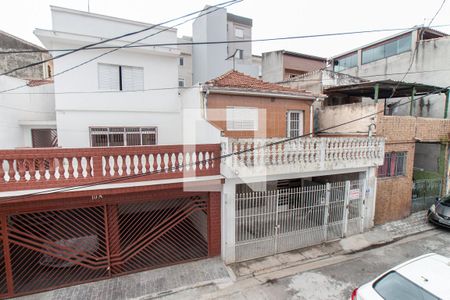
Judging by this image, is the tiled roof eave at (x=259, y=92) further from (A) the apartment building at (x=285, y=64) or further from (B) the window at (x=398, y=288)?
(A) the apartment building at (x=285, y=64)

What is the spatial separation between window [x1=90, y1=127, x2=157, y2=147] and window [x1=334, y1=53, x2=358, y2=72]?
672 inches

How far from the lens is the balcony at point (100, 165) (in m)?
4.91

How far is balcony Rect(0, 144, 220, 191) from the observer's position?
16.1ft

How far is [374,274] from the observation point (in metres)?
6.59

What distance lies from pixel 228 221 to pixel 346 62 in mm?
18753

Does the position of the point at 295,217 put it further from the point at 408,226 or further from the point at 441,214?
the point at 441,214

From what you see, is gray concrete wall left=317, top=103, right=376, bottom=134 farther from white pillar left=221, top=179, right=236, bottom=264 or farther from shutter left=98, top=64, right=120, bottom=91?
shutter left=98, top=64, right=120, bottom=91

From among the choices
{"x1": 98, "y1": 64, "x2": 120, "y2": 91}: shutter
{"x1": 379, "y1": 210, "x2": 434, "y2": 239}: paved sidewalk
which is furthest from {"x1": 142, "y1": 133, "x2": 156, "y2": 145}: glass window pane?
{"x1": 379, "y1": 210, "x2": 434, "y2": 239}: paved sidewalk

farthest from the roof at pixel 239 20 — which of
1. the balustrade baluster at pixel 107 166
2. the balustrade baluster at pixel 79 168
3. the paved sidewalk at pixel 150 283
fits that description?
the paved sidewalk at pixel 150 283

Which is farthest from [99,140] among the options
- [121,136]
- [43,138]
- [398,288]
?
[398,288]

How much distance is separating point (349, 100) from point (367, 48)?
6612mm

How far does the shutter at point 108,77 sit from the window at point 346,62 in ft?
58.5

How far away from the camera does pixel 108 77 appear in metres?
9.32

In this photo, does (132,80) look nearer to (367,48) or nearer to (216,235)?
(216,235)
